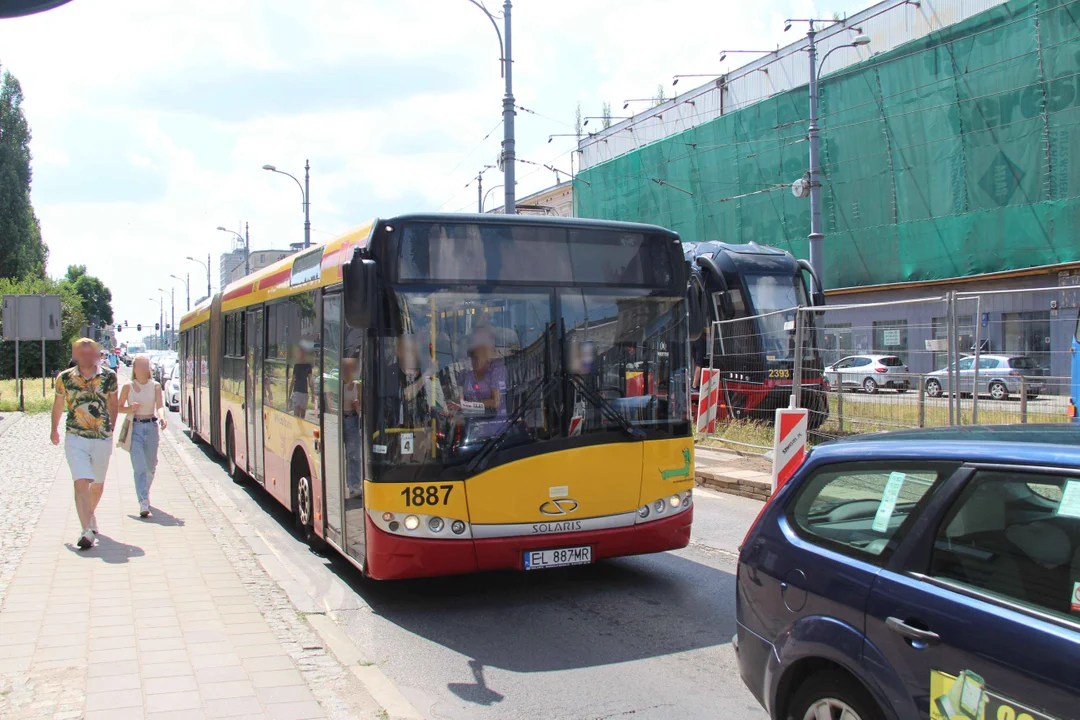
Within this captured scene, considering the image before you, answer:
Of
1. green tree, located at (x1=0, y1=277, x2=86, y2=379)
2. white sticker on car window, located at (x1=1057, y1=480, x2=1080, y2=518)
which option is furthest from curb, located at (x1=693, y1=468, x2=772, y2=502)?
green tree, located at (x1=0, y1=277, x2=86, y2=379)

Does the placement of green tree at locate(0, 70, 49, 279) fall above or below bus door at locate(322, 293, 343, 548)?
above

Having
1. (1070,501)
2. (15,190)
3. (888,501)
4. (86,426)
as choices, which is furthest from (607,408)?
(15,190)

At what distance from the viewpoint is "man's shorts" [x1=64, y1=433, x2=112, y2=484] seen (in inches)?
316

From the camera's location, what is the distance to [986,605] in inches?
111

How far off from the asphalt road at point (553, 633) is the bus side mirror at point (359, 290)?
2019 mm

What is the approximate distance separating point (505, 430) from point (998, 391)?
6.12 metres

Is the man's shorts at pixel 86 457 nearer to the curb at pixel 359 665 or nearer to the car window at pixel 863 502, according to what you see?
the curb at pixel 359 665

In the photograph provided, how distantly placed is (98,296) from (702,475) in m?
120

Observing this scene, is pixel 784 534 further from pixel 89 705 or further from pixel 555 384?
pixel 89 705

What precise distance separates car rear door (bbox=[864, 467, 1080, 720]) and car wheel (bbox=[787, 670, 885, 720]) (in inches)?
5.9

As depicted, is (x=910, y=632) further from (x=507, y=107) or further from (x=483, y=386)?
(x=507, y=107)

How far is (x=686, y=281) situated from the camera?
705 centimetres

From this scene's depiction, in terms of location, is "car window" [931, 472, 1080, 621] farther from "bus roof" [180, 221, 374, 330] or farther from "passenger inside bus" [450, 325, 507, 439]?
"bus roof" [180, 221, 374, 330]

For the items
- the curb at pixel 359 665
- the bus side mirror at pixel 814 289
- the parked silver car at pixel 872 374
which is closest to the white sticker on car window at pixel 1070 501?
the curb at pixel 359 665
